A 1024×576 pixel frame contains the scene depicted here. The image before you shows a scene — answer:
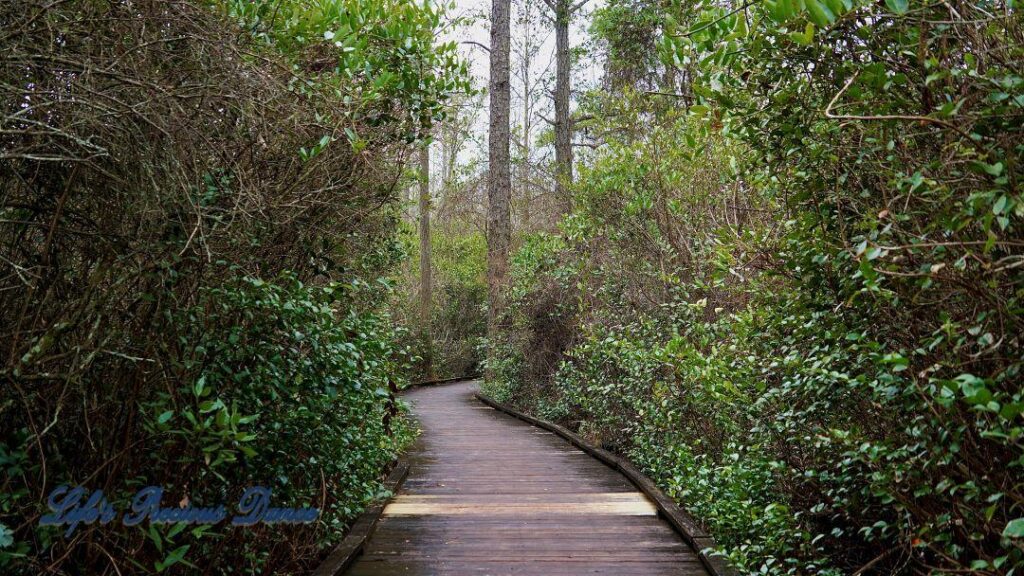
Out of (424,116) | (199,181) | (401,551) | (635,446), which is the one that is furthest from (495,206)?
(199,181)

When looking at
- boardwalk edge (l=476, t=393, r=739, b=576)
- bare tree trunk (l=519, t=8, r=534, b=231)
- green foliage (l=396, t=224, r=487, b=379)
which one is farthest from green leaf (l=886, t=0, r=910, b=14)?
green foliage (l=396, t=224, r=487, b=379)

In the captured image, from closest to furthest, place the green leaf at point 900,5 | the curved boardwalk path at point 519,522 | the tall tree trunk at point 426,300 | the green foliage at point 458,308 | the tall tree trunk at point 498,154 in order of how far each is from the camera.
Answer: the green leaf at point 900,5
the curved boardwalk path at point 519,522
the tall tree trunk at point 498,154
the tall tree trunk at point 426,300
the green foliage at point 458,308

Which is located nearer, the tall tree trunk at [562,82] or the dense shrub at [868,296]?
the dense shrub at [868,296]

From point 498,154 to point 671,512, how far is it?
1298 cm

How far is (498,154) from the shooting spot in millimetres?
17641

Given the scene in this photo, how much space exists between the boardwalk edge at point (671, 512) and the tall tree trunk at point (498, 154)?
7.34m

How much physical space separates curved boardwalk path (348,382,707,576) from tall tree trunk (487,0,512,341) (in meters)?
8.14

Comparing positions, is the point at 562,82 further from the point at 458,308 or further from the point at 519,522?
the point at 519,522

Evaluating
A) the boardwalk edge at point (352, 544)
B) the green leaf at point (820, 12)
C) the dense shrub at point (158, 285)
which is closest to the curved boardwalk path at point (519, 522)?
the boardwalk edge at point (352, 544)

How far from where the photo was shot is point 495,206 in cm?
1756

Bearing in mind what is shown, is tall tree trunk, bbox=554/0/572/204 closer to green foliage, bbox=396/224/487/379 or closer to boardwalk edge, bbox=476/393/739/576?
green foliage, bbox=396/224/487/379

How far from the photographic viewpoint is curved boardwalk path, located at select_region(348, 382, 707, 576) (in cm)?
479

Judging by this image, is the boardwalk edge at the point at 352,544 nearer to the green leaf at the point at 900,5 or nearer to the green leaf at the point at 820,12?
the green leaf at the point at 820,12

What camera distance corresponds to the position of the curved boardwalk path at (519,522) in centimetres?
479
